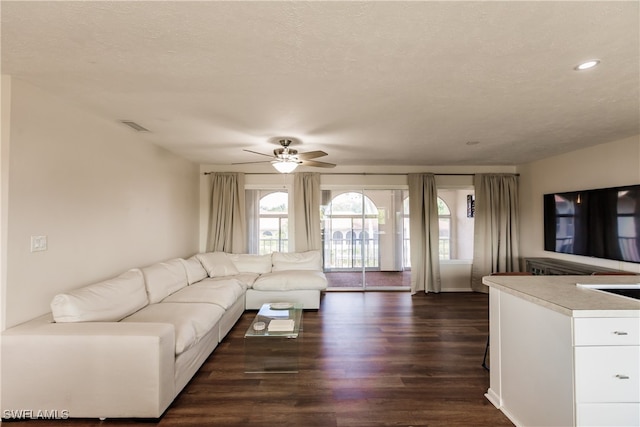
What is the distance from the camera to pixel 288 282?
4.37 m

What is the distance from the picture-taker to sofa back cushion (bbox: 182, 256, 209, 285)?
4.02 metres

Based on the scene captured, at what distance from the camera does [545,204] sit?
4703mm

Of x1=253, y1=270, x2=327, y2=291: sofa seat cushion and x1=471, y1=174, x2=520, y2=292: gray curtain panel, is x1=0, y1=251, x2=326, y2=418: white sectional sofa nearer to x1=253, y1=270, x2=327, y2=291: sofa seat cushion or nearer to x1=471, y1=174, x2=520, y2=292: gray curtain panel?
x1=253, y1=270, x2=327, y2=291: sofa seat cushion

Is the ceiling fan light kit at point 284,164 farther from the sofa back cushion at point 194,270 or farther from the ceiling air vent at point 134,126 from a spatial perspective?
the sofa back cushion at point 194,270

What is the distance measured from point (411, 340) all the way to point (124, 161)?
3.96 meters

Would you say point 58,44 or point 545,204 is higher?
point 58,44

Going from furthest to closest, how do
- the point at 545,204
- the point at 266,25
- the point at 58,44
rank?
the point at 545,204, the point at 58,44, the point at 266,25

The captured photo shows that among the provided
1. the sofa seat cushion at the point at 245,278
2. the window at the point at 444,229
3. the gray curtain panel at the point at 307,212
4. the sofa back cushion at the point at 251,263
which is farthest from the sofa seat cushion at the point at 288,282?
the window at the point at 444,229

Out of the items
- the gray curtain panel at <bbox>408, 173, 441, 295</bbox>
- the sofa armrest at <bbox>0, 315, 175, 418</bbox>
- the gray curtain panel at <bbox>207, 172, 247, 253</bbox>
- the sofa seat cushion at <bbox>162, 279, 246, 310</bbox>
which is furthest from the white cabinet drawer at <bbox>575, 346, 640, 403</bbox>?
the gray curtain panel at <bbox>207, 172, 247, 253</bbox>

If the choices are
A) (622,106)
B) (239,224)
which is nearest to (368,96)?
(622,106)

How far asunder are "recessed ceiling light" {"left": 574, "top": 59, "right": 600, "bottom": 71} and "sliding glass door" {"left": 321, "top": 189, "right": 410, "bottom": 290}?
395cm

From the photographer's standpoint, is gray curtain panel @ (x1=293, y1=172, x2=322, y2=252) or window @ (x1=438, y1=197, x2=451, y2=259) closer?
gray curtain panel @ (x1=293, y1=172, x2=322, y2=252)

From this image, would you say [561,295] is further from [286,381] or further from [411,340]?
[286,381]
